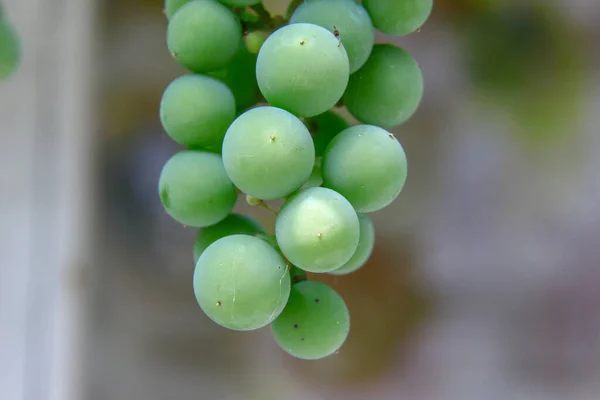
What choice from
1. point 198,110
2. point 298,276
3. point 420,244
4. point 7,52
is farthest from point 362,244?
point 420,244

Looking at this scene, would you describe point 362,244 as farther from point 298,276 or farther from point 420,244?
point 420,244

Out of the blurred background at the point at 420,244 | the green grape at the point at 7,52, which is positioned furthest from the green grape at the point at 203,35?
the blurred background at the point at 420,244

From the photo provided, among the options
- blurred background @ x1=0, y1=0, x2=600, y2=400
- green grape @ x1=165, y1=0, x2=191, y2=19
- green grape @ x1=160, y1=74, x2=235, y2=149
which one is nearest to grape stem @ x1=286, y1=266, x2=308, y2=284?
green grape @ x1=160, y1=74, x2=235, y2=149

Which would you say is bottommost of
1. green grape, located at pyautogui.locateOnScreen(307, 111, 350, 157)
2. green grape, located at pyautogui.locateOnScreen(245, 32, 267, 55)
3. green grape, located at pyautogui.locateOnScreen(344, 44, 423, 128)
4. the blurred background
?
the blurred background

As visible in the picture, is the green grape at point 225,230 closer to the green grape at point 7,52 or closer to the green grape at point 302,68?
the green grape at point 302,68

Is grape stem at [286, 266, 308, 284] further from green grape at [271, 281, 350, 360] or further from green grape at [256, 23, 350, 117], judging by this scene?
green grape at [256, 23, 350, 117]

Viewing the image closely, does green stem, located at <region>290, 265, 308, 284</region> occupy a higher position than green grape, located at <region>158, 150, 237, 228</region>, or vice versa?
green grape, located at <region>158, 150, 237, 228</region>

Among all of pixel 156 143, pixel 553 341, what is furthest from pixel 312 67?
pixel 553 341

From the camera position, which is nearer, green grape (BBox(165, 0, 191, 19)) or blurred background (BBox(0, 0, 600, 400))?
green grape (BBox(165, 0, 191, 19))
